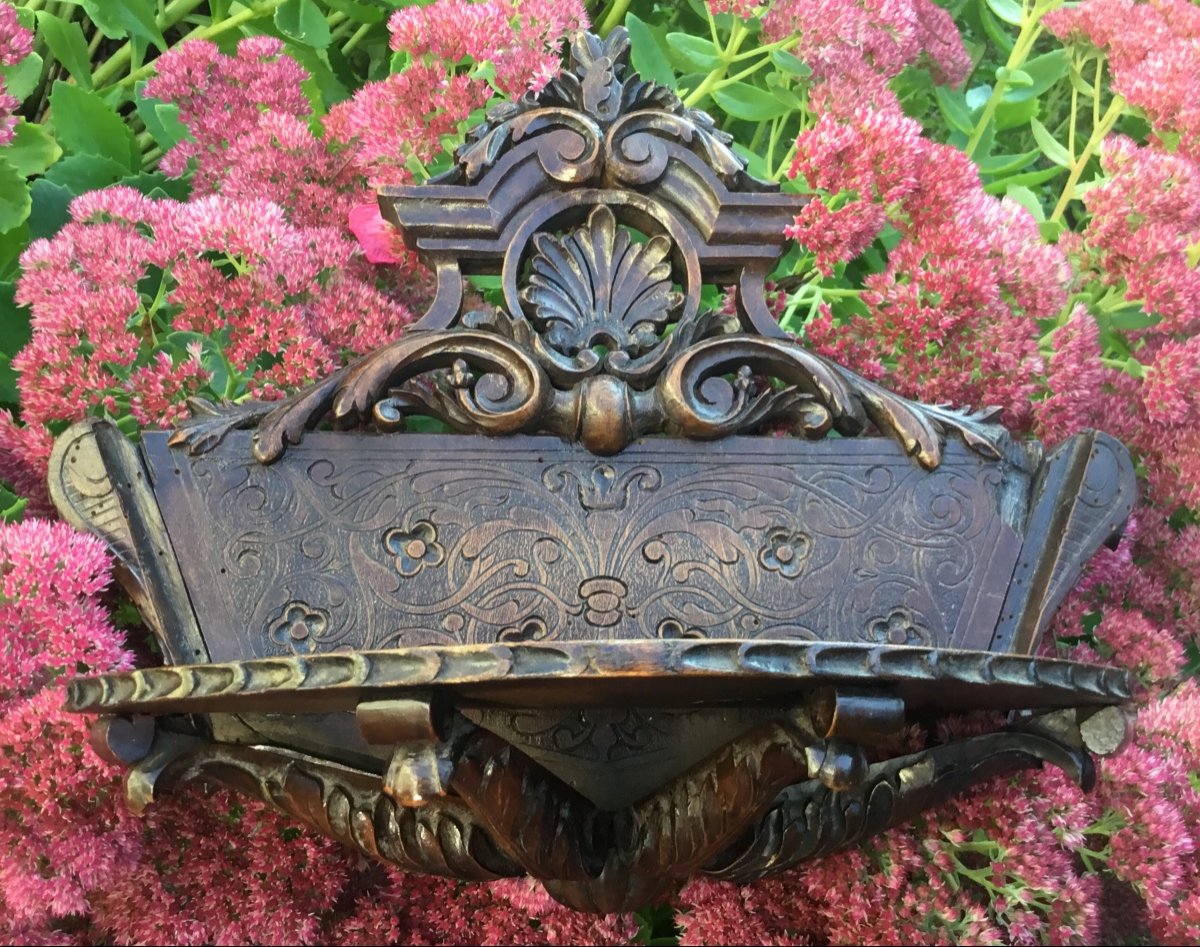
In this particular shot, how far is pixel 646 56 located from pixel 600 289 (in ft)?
0.77

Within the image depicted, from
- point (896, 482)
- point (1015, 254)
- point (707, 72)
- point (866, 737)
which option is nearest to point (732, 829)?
point (866, 737)

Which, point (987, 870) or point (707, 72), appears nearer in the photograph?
point (987, 870)

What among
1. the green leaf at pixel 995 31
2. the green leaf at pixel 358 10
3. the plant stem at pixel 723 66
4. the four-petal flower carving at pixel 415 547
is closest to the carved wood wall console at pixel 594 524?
the four-petal flower carving at pixel 415 547

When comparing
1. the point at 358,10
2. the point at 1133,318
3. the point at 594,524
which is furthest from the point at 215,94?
the point at 1133,318

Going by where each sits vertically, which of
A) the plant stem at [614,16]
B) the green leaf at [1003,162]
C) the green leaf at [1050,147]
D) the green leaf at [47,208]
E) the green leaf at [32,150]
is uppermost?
the plant stem at [614,16]

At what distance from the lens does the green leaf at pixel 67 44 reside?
741 millimetres

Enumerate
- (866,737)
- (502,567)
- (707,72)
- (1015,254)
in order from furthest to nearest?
1. (707,72)
2. (1015,254)
3. (502,567)
4. (866,737)

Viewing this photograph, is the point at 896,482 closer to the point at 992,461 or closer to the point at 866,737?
the point at 992,461

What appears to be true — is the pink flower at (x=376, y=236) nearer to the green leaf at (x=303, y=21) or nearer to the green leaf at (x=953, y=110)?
the green leaf at (x=303, y=21)

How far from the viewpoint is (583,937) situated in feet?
2.13

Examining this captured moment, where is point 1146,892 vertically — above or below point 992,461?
below

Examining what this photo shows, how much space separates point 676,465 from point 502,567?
10 cm

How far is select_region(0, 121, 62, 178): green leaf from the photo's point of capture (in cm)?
68

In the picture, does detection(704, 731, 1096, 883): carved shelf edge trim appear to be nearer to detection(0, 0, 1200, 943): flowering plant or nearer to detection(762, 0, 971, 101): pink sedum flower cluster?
detection(0, 0, 1200, 943): flowering plant
